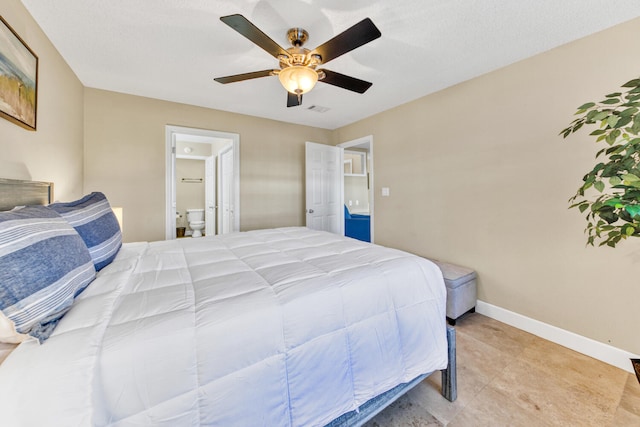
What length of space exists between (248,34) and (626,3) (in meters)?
2.45

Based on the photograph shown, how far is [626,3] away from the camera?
1.61 m

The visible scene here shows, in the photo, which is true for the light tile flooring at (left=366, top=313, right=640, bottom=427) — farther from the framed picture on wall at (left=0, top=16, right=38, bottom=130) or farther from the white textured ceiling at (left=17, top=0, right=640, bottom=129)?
the framed picture on wall at (left=0, top=16, right=38, bottom=130)

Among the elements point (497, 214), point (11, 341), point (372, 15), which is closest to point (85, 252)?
point (11, 341)

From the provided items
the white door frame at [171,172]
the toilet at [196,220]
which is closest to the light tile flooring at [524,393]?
the white door frame at [171,172]

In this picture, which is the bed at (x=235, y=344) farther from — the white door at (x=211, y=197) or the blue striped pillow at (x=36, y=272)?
the white door at (x=211, y=197)

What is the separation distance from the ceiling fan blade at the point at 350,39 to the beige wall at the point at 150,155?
239 cm

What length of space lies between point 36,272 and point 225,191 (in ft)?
12.3

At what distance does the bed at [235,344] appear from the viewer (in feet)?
2.23

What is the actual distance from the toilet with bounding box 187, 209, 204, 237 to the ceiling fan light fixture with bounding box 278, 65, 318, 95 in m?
4.94

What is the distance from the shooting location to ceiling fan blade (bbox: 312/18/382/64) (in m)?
1.35

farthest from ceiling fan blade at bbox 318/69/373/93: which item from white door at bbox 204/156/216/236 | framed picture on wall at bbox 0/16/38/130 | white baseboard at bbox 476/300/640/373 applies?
white door at bbox 204/156/216/236

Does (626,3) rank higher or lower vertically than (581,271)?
higher

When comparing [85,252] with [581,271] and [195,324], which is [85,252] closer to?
[195,324]

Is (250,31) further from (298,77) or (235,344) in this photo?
(235,344)
